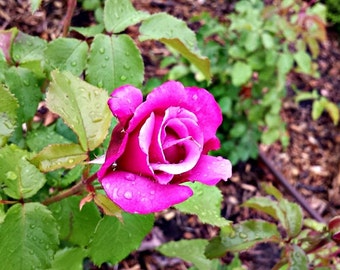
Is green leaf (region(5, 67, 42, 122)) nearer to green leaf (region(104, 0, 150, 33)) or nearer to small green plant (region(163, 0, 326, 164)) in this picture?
green leaf (region(104, 0, 150, 33))

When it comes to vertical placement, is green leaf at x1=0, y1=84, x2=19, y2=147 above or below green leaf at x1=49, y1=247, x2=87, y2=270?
above

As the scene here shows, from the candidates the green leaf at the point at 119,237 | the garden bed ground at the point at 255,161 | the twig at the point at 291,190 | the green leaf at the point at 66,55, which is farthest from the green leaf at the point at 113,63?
the twig at the point at 291,190

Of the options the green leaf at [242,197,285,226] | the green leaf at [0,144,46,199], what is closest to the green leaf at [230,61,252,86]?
the green leaf at [242,197,285,226]

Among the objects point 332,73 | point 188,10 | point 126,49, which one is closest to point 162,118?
point 126,49

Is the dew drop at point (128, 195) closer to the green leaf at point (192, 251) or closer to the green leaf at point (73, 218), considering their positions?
the green leaf at point (73, 218)

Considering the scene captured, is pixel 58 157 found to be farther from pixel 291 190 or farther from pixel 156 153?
pixel 291 190

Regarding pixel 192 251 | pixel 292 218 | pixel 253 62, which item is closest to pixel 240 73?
pixel 253 62

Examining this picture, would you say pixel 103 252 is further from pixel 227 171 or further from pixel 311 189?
pixel 311 189
